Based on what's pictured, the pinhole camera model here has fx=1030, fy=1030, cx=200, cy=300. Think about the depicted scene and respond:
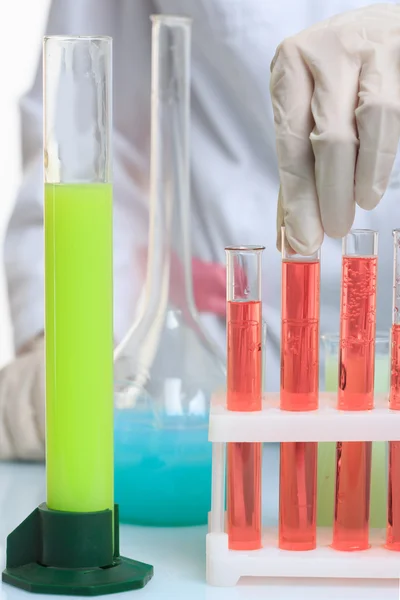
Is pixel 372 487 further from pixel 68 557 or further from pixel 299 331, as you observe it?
pixel 68 557

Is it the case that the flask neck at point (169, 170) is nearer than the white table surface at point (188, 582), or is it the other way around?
the white table surface at point (188, 582)

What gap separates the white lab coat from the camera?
4.92 feet

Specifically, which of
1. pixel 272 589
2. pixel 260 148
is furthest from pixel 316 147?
pixel 260 148

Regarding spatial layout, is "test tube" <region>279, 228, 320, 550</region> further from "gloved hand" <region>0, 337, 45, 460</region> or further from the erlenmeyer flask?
"gloved hand" <region>0, 337, 45, 460</region>

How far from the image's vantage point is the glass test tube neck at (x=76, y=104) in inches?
33.6

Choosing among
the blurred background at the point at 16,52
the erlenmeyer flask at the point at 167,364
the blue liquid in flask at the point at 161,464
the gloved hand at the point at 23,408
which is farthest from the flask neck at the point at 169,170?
the blurred background at the point at 16,52

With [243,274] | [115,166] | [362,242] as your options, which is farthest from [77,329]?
[115,166]

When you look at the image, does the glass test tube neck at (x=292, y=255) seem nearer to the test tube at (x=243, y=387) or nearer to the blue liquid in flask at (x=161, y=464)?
the test tube at (x=243, y=387)

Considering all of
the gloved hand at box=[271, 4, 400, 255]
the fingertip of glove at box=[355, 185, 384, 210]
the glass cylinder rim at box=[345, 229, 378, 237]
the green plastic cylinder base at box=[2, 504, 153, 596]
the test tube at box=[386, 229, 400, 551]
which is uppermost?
the gloved hand at box=[271, 4, 400, 255]

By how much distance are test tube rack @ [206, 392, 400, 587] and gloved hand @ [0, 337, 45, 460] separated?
0.52 m

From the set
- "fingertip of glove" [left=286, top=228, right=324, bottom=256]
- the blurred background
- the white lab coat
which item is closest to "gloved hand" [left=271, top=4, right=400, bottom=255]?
"fingertip of glove" [left=286, top=228, right=324, bottom=256]

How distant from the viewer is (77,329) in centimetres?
87

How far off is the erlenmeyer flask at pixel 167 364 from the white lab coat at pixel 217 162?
0.42m

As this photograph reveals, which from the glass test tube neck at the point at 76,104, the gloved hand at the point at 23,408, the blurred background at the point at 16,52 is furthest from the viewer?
the blurred background at the point at 16,52
